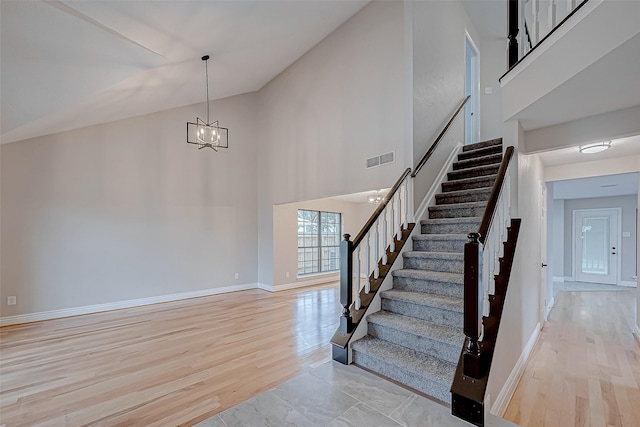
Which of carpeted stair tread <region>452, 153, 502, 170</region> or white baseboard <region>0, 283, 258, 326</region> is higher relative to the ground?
carpeted stair tread <region>452, 153, 502, 170</region>

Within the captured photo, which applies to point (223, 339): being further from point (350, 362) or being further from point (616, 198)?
point (616, 198)

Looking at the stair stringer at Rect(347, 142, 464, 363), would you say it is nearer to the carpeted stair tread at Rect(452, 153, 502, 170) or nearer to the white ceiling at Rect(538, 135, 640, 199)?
the carpeted stair tread at Rect(452, 153, 502, 170)

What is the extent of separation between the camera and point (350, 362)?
262 cm

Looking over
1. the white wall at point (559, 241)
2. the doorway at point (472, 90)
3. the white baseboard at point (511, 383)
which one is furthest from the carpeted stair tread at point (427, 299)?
the white wall at point (559, 241)

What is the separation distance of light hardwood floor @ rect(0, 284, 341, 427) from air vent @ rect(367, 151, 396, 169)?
248 cm

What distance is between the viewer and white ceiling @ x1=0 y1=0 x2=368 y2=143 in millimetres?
2332

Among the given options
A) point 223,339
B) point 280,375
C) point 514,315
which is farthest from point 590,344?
point 223,339

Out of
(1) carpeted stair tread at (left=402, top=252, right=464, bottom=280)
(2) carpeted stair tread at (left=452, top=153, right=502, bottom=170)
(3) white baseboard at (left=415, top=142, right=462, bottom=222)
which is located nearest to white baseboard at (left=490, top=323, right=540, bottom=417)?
(1) carpeted stair tread at (left=402, top=252, right=464, bottom=280)

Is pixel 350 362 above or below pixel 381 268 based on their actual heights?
below

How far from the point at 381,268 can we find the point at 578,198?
29.3ft

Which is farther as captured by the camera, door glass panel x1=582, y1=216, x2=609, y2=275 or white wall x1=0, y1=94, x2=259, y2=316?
door glass panel x1=582, y1=216, x2=609, y2=275

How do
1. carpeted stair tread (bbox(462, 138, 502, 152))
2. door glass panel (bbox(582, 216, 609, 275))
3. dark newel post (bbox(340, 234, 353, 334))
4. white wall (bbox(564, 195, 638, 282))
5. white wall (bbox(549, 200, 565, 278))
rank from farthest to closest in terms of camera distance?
1. white wall (bbox(549, 200, 565, 278))
2. door glass panel (bbox(582, 216, 609, 275))
3. white wall (bbox(564, 195, 638, 282))
4. carpeted stair tread (bbox(462, 138, 502, 152))
5. dark newel post (bbox(340, 234, 353, 334))

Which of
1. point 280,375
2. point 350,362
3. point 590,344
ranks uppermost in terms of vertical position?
point 350,362

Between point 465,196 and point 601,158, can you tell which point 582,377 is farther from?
point 601,158
